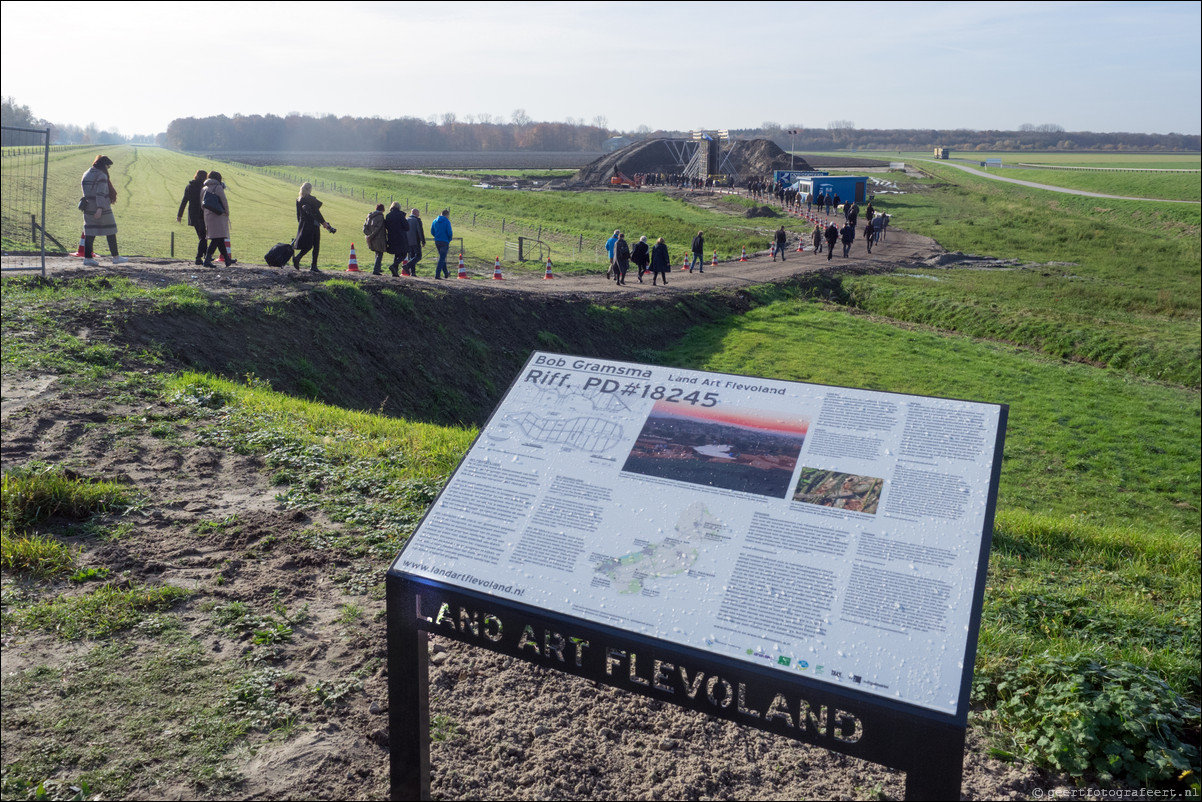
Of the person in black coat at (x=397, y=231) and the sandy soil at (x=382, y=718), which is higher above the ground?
the person in black coat at (x=397, y=231)

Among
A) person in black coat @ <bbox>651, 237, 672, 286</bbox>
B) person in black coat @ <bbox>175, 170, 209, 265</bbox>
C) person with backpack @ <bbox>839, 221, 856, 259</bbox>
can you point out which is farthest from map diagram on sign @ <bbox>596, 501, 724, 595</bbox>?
person with backpack @ <bbox>839, 221, 856, 259</bbox>

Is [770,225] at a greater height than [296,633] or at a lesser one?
greater

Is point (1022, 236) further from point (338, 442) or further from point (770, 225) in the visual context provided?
point (338, 442)

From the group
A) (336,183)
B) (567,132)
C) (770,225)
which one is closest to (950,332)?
(770,225)

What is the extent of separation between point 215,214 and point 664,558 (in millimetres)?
13842

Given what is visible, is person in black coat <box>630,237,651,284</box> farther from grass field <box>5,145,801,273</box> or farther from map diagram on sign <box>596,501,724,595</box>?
map diagram on sign <box>596,501,724,595</box>

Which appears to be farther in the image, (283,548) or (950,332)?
(950,332)

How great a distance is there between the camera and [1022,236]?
43.3 meters

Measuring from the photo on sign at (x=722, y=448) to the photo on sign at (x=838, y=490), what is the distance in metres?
0.06

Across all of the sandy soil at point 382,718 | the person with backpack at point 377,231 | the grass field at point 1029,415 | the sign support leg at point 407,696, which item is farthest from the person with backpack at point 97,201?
the sign support leg at point 407,696

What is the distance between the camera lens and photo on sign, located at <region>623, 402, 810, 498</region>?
3074mm

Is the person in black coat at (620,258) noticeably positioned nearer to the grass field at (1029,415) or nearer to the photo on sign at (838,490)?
the grass field at (1029,415)

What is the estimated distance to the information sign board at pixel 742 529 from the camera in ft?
8.41

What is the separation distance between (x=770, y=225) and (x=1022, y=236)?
12698mm
